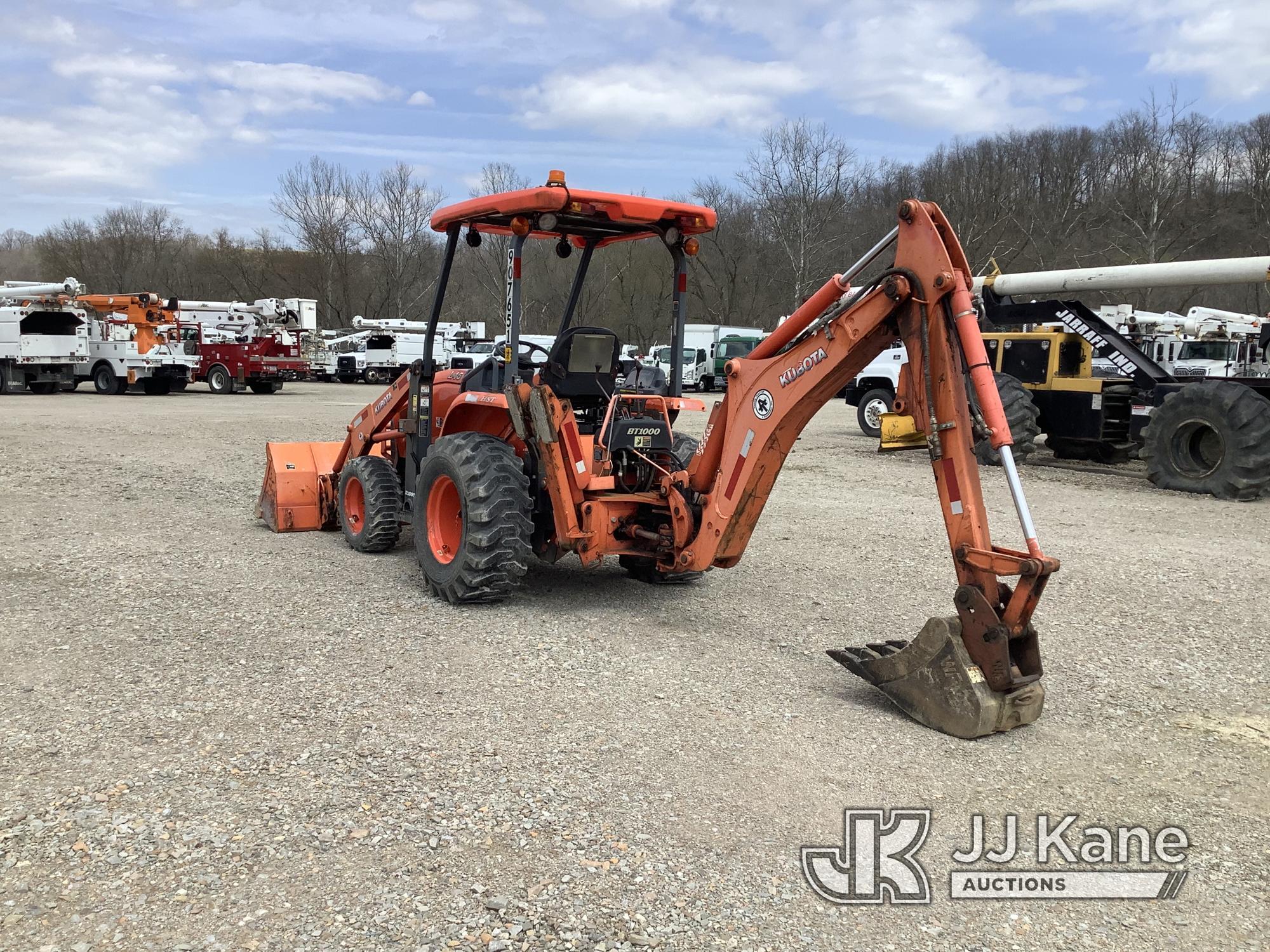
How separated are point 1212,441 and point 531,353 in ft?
31.7

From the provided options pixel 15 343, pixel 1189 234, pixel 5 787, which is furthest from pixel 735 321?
pixel 5 787

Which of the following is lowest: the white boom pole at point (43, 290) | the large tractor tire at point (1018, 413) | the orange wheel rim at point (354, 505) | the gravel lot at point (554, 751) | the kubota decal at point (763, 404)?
the gravel lot at point (554, 751)

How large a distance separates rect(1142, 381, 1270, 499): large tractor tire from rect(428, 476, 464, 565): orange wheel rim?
373 inches

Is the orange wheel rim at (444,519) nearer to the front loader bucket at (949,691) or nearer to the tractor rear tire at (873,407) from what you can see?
the front loader bucket at (949,691)

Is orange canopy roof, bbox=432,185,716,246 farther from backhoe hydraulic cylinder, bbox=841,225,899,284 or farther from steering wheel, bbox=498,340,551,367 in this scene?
backhoe hydraulic cylinder, bbox=841,225,899,284

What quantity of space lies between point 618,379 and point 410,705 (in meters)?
3.05

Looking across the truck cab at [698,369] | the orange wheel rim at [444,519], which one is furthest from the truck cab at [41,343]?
the orange wheel rim at [444,519]

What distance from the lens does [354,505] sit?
8.20 m

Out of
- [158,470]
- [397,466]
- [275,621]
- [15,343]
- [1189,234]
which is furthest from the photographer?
[1189,234]

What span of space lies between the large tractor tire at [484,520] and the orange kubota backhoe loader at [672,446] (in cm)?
1

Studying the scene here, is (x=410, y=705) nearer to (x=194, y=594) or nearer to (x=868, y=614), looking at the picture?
(x=194, y=594)

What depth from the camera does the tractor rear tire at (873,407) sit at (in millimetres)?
19219

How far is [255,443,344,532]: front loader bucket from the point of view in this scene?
344 inches

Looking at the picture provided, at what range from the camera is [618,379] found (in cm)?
698
